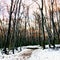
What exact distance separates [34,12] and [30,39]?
117 ft

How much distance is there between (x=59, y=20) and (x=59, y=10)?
4.00 meters

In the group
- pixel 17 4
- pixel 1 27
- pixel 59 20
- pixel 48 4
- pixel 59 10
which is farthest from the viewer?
pixel 1 27

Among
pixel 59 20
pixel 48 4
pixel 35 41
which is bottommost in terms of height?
pixel 35 41

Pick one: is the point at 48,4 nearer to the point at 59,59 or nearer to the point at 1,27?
the point at 59,59

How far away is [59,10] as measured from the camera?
43500 mm

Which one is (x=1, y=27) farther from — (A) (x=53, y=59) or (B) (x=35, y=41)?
(A) (x=53, y=59)

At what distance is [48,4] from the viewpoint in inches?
1262

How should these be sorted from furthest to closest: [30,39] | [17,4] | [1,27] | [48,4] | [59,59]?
1. [30,39]
2. [1,27]
3. [48,4]
4. [17,4]
5. [59,59]

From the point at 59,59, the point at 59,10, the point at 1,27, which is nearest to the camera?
the point at 59,59

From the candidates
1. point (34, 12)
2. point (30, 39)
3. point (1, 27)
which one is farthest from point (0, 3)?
point (30, 39)

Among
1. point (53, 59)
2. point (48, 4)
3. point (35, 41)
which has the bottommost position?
point (35, 41)

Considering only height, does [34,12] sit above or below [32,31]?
above

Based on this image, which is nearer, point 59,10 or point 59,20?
point 59,20

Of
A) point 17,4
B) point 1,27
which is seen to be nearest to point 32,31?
point 1,27
